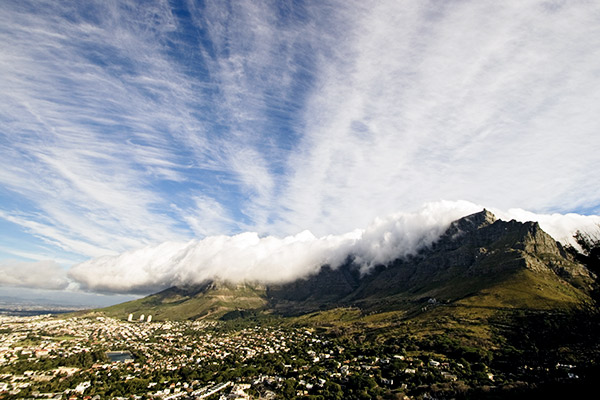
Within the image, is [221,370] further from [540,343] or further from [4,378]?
[540,343]

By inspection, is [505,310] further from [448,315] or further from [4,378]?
[4,378]

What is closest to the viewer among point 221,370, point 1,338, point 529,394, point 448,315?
point 529,394

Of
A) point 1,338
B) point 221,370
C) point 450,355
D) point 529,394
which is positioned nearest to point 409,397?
point 529,394

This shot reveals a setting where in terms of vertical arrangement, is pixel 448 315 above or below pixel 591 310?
below

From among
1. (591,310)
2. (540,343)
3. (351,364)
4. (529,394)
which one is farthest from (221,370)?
(540,343)

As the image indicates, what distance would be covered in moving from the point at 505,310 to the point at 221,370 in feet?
518

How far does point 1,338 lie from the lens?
636 feet

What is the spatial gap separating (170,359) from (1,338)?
154 m

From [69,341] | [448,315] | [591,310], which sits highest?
[591,310]

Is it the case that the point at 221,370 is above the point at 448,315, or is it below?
below

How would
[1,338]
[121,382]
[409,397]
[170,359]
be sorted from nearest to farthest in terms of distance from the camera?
[409,397], [121,382], [170,359], [1,338]

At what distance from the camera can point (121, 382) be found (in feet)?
337

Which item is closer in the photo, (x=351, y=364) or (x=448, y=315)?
(x=351, y=364)

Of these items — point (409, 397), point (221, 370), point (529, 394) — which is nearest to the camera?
point (529, 394)
